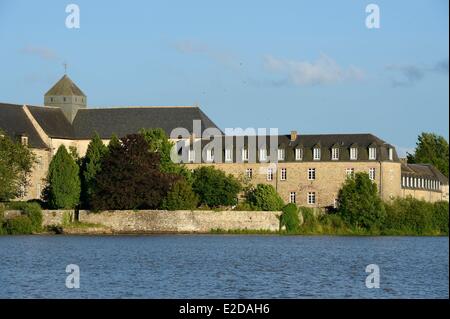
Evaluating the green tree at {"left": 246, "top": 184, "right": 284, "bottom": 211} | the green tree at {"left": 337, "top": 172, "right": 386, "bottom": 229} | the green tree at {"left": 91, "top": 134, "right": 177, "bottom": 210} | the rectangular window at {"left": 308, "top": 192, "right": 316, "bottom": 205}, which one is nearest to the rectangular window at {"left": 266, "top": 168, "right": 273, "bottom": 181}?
the rectangular window at {"left": 308, "top": 192, "right": 316, "bottom": 205}

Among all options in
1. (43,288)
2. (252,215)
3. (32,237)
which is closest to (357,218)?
(252,215)

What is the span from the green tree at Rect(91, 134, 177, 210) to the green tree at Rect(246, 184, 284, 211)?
4623 mm

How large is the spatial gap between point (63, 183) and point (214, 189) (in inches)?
311

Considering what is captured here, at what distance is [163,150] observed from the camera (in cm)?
6731

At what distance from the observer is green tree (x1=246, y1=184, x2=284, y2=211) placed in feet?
212

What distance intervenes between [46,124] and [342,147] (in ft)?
64.3

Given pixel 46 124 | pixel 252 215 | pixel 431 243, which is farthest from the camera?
pixel 46 124

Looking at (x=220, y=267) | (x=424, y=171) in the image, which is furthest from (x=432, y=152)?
(x=220, y=267)

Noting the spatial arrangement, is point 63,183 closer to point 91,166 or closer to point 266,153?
point 91,166

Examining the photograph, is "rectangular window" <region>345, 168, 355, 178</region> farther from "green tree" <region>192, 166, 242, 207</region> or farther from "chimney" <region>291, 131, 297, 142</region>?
"green tree" <region>192, 166, 242, 207</region>

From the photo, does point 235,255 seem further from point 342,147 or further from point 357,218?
point 342,147

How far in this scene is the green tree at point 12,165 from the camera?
64438 mm
